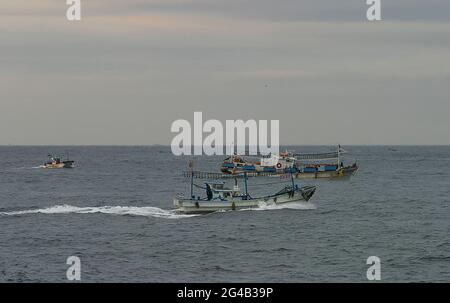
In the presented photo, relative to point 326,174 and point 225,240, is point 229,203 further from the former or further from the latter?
point 326,174

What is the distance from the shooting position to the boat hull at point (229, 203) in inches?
2788

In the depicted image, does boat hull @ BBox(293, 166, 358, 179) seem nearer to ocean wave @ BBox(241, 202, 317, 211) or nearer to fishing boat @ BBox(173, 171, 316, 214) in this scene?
ocean wave @ BBox(241, 202, 317, 211)

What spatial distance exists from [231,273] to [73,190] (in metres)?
70.5

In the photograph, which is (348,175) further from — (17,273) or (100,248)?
Answer: (17,273)

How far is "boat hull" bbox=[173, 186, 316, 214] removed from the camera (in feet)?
232

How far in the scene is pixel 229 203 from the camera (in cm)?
7206

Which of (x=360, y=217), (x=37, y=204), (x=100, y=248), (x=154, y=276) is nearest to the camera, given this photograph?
(x=154, y=276)

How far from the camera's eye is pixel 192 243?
177ft

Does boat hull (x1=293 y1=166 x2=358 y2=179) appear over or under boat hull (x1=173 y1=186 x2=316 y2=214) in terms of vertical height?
over

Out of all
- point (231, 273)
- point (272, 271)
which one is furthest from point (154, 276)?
point (272, 271)
